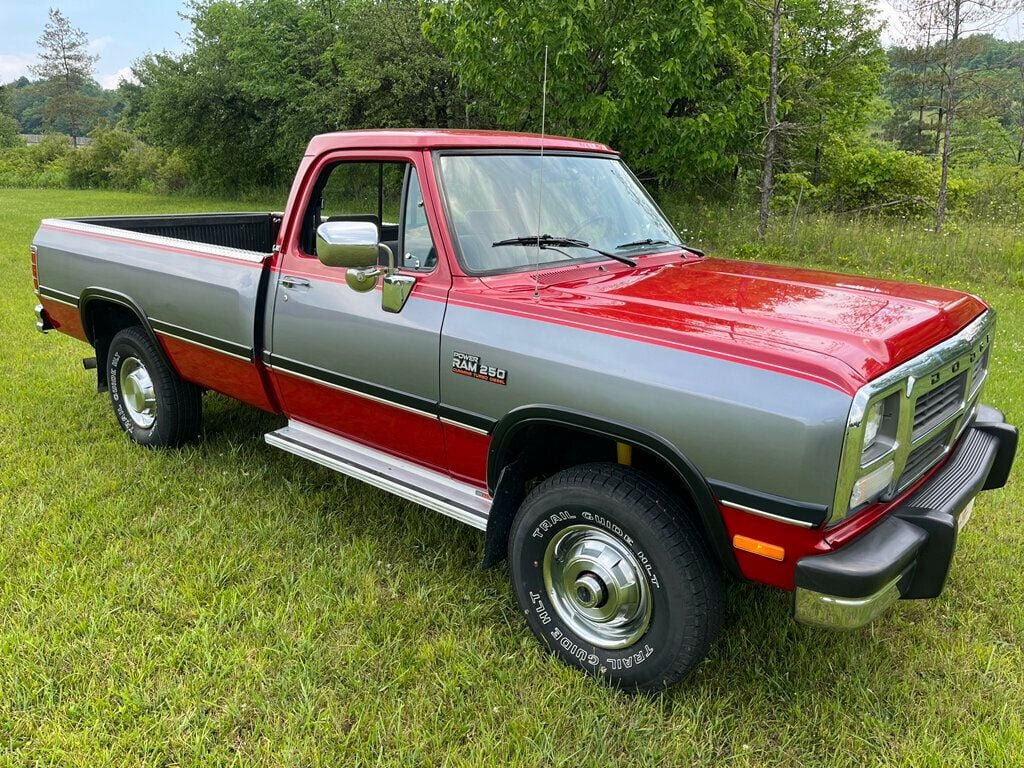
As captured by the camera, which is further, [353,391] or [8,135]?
[8,135]

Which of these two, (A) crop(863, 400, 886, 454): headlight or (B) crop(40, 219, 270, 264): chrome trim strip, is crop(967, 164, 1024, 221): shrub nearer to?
(A) crop(863, 400, 886, 454): headlight

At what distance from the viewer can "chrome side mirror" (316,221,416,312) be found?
3.13 m

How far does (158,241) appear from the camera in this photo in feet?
15.0

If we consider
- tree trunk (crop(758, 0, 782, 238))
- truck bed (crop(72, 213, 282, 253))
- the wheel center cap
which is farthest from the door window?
tree trunk (crop(758, 0, 782, 238))

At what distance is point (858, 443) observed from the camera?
225 cm

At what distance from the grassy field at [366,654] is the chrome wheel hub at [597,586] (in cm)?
21

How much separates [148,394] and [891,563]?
4.42 metres

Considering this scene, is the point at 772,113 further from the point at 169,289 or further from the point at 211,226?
the point at 169,289

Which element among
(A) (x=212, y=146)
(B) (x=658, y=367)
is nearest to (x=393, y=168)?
(B) (x=658, y=367)

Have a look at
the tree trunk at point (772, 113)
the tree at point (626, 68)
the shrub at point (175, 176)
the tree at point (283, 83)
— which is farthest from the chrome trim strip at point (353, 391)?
the shrub at point (175, 176)

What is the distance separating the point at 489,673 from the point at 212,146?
104 ft

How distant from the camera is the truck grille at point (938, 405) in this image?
2.71 meters

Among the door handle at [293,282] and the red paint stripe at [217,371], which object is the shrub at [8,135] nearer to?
the red paint stripe at [217,371]

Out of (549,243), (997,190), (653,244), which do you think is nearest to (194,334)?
(549,243)
